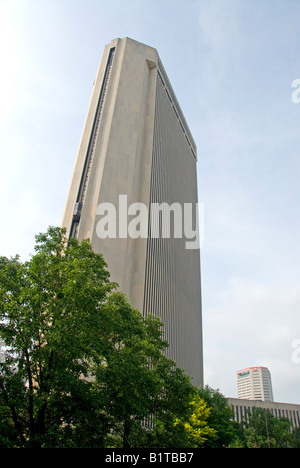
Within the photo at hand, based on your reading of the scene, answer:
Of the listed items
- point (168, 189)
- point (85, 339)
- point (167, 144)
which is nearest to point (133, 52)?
point (167, 144)

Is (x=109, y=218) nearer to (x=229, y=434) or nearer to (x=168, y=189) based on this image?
(x=168, y=189)

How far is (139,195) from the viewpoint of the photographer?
48500mm

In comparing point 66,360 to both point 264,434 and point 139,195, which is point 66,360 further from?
point 264,434

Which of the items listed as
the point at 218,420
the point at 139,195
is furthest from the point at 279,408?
the point at 139,195

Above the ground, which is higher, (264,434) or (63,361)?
(264,434)

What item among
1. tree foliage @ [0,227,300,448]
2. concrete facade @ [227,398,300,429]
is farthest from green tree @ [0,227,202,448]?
concrete facade @ [227,398,300,429]

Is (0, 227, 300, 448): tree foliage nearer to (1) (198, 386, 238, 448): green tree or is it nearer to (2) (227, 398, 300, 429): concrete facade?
(1) (198, 386, 238, 448): green tree

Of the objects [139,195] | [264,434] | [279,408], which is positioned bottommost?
[264,434]

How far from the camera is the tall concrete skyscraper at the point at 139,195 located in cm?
4238

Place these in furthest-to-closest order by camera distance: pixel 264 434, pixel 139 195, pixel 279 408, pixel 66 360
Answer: pixel 279 408 → pixel 264 434 → pixel 139 195 → pixel 66 360

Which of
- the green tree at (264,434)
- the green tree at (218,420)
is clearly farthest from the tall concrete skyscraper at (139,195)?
the green tree at (264,434)

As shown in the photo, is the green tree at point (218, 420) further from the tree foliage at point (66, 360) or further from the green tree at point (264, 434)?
the tree foliage at point (66, 360)

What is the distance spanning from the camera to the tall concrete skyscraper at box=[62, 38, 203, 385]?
139ft
